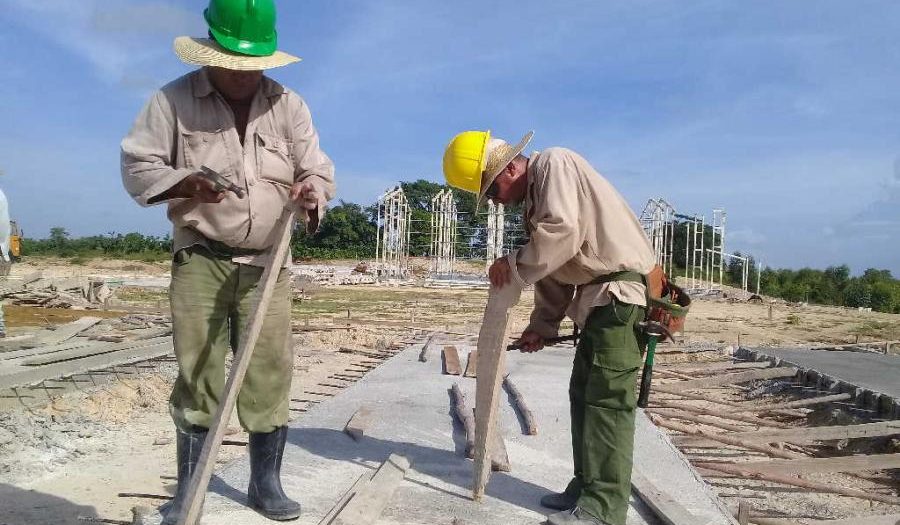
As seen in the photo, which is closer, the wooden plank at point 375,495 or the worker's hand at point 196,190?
the worker's hand at point 196,190

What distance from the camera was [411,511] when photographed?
2992 mm

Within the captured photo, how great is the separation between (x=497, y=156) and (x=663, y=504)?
161cm

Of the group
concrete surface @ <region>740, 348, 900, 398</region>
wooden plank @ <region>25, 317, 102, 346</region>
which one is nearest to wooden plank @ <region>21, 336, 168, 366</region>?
wooden plank @ <region>25, 317, 102, 346</region>

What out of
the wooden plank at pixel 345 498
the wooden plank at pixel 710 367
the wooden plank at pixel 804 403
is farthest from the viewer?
the wooden plank at pixel 710 367

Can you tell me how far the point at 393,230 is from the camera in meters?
26.8

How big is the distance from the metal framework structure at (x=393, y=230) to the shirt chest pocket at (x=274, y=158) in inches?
870

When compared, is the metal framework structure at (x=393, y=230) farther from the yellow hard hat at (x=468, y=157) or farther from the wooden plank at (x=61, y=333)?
the yellow hard hat at (x=468, y=157)

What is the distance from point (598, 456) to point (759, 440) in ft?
9.08

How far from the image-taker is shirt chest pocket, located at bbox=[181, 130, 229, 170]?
103 inches

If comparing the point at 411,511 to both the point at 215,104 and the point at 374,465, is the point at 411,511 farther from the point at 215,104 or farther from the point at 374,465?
the point at 215,104

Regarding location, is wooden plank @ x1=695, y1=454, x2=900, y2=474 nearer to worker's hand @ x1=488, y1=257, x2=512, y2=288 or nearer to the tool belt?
the tool belt

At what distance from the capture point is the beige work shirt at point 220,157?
8.36 ft

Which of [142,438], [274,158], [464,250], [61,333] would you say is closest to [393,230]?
[464,250]

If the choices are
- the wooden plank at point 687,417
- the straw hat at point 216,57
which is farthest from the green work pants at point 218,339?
the wooden plank at point 687,417
